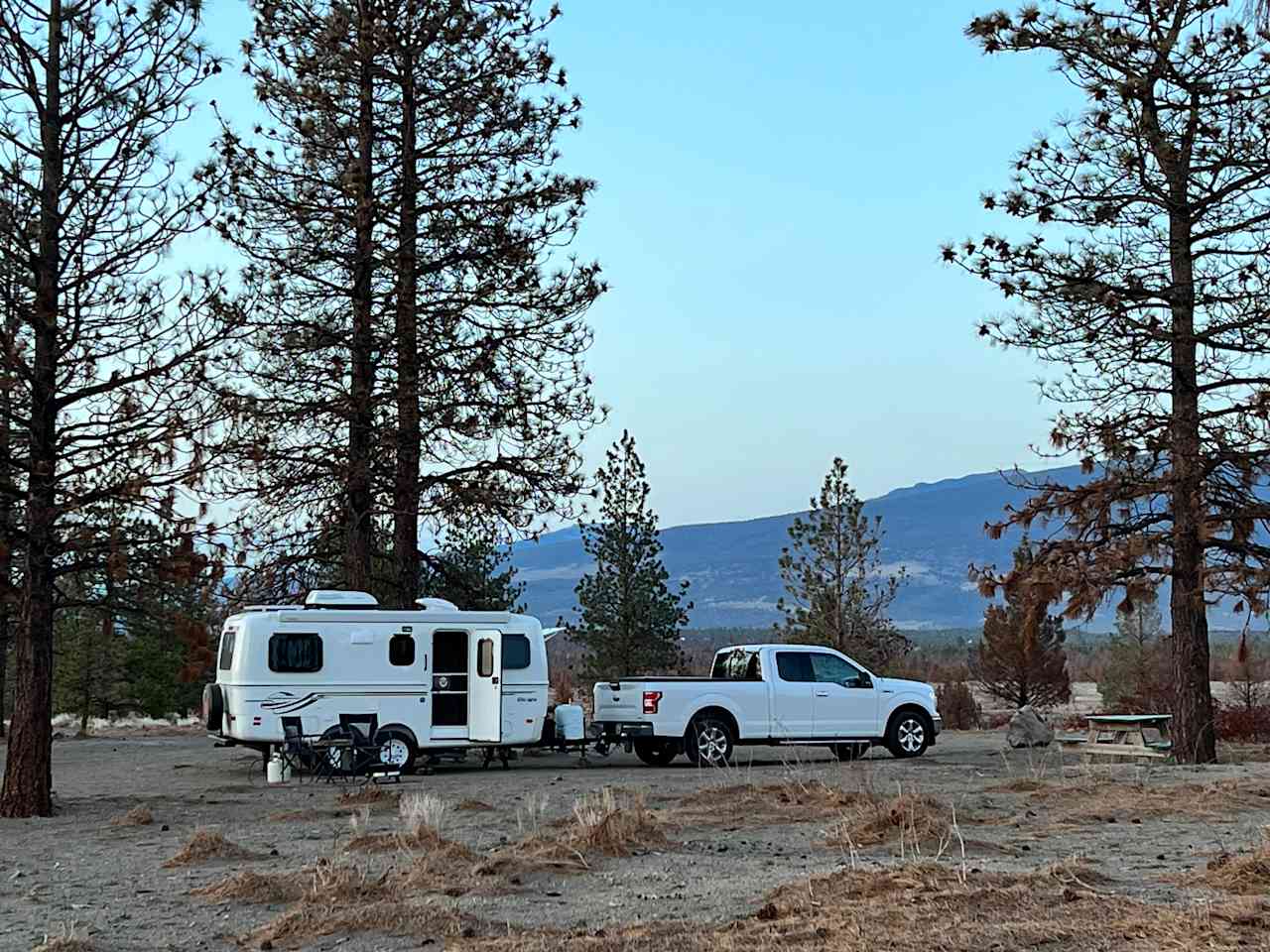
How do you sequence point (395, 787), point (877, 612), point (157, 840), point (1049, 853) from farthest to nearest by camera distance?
point (877, 612) < point (395, 787) < point (157, 840) < point (1049, 853)

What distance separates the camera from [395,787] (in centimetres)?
1688

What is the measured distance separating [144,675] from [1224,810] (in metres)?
30.0

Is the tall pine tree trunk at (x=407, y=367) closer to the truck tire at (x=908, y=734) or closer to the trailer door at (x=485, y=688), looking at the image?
the trailer door at (x=485, y=688)

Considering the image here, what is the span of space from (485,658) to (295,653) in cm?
252

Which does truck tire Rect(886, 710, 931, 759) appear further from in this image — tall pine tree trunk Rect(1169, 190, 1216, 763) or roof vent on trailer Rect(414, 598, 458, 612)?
roof vent on trailer Rect(414, 598, 458, 612)

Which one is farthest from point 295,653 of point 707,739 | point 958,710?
point 958,710

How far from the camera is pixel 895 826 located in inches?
416

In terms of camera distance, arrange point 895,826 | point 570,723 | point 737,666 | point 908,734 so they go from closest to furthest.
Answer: point 895,826 < point 570,723 < point 737,666 < point 908,734

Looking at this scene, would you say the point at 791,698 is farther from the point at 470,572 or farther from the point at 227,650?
the point at 470,572

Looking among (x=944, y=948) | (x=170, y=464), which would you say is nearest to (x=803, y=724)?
(x=170, y=464)

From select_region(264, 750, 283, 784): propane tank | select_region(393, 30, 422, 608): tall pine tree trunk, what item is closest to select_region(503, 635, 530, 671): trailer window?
select_region(393, 30, 422, 608): tall pine tree trunk

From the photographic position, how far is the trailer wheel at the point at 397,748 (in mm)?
18875

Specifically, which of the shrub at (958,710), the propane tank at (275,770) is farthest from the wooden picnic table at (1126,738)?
the shrub at (958,710)

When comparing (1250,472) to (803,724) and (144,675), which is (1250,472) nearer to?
(803,724)
